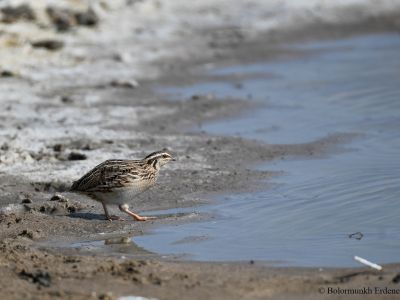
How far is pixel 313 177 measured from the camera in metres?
12.5

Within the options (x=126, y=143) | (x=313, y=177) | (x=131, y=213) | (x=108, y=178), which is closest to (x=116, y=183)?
(x=108, y=178)

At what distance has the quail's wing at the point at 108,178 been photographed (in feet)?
35.4

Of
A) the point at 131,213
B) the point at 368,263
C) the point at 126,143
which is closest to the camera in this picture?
the point at 368,263

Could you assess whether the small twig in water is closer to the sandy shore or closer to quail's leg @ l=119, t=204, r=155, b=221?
the sandy shore

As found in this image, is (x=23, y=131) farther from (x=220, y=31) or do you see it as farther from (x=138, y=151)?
(x=220, y=31)

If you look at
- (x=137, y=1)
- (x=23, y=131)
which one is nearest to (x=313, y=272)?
(x=23, y=131)

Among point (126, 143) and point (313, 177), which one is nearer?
point (313, 177)

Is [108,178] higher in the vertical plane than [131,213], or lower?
higher

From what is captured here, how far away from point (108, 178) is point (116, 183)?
0.34 feet
